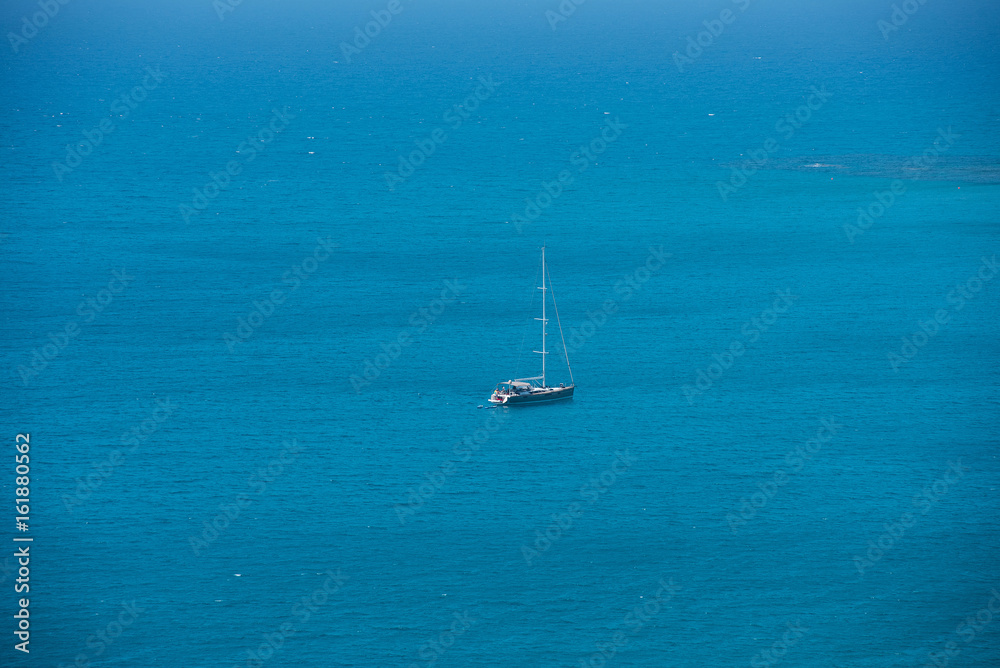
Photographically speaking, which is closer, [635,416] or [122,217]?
[635,416]

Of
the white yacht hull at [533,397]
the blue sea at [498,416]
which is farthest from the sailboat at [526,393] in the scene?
the blue sea at [498,416]

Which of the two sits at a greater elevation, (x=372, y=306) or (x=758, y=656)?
(x=372, y=306)

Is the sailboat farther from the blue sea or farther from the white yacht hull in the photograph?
the blue sea

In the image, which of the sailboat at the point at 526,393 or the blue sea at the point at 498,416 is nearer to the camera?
the blue sea at the point at 498,416

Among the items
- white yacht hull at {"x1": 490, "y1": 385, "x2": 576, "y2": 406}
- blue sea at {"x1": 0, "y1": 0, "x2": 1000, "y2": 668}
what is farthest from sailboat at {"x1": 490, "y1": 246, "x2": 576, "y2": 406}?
blue sea at {"x1": 0, "y1": 0, "x2": 1000, "y2": 668}

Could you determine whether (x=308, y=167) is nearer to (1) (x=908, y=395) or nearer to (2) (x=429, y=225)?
(2) (x=429, y=225)

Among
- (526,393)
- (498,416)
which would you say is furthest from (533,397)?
(498,416)

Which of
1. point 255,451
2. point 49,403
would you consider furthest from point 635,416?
point 49,403

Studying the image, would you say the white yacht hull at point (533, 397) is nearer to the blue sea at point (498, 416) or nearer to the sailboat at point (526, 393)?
the sailboat at point (526, 393)
